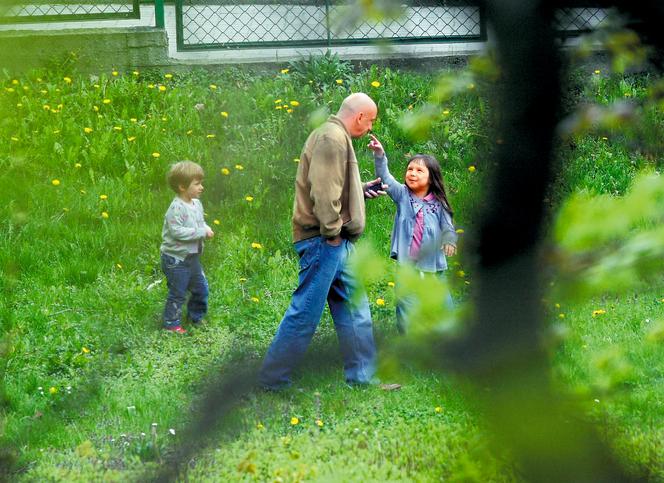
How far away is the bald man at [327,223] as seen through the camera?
522cm

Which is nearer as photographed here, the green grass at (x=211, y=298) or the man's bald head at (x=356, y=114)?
the green grass at (x=211, y=298)

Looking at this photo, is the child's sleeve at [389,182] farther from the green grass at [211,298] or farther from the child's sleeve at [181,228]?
the child's sleeve at [181,228]

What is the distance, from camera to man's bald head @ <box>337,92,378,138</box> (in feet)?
17.7

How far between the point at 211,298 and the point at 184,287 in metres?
0.63

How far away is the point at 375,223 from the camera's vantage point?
25.7 ft

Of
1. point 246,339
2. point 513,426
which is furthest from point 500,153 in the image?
point 246,339

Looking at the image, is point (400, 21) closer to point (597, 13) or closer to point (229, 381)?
point (597, 13)

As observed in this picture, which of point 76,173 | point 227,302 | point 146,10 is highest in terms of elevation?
point 146,10

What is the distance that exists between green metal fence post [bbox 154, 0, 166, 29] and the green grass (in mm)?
531

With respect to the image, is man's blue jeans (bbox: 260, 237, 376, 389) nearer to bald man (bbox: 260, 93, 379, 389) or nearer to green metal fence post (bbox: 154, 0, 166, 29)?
bald man (bbox: 260, 93, 379, 389)

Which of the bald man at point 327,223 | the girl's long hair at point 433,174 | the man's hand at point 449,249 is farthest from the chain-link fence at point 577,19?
the girl's long hair at point 433,174

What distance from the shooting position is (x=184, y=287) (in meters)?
6.39

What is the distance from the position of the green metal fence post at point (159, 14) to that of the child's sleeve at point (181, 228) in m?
4.14

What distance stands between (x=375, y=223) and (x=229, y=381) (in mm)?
6683
